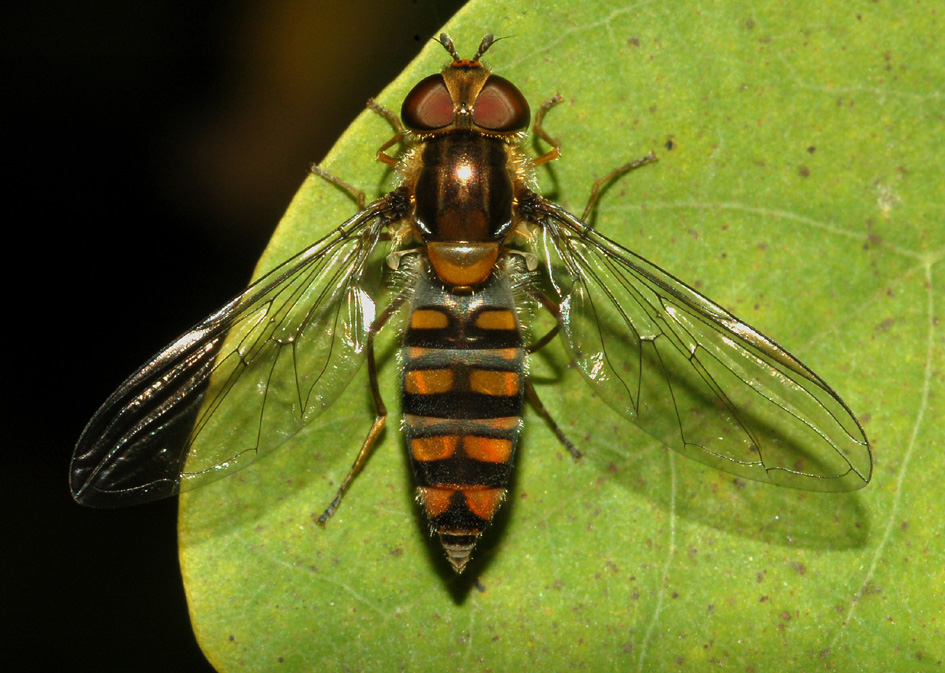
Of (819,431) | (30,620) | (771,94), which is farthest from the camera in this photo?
(30,620)

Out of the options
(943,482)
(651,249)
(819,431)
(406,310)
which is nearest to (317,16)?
(406,310)

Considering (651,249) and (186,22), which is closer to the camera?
(651,249)

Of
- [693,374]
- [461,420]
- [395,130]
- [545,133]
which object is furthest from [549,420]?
[395,130]

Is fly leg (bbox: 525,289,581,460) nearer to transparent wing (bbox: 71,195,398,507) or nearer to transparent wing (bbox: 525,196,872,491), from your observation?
transparent wing (bbox: 525,196,872,491)

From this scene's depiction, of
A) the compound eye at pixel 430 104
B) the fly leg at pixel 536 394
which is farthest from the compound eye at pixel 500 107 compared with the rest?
the fly leg at pixel 536 394

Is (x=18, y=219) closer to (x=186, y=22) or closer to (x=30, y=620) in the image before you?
(x=186, y=22)

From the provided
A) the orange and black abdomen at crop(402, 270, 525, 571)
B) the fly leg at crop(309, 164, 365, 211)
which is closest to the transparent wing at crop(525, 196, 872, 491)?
the orange and black abdomen at crop(402, 270, 525, 571)
